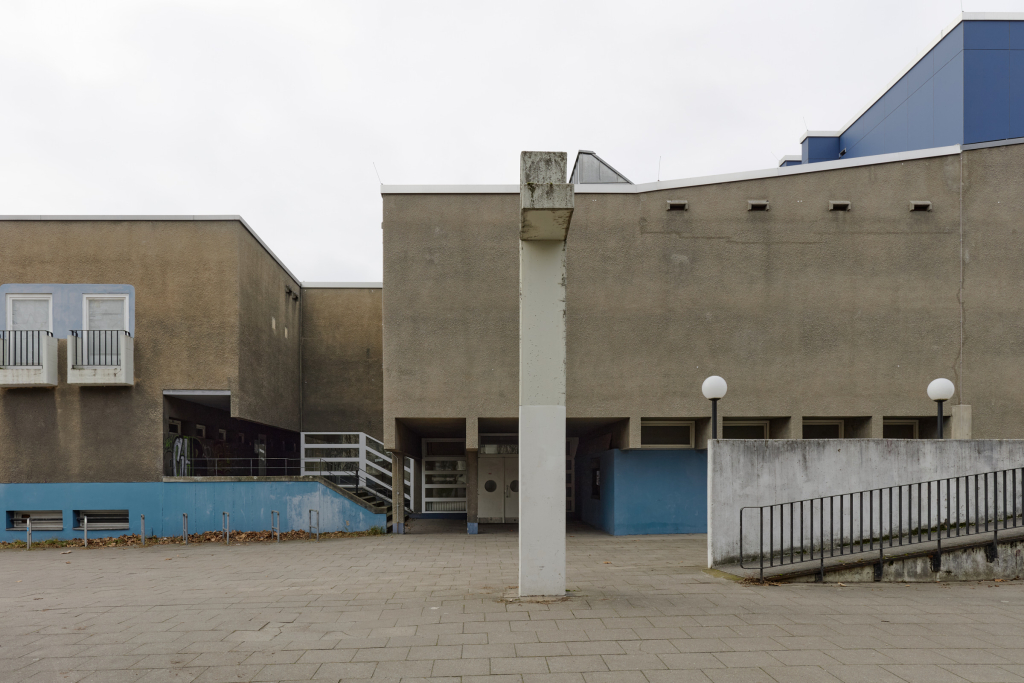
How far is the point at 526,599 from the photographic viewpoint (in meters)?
8.12

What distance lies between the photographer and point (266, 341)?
1995 cm

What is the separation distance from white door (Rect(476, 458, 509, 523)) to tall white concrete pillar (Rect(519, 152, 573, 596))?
12.7m

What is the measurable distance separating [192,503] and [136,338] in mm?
4377

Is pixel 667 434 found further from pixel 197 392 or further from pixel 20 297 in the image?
pixel 20 297

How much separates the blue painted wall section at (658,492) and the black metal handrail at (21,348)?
14.3 meters

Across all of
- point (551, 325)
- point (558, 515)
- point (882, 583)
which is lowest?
point (882, 583)

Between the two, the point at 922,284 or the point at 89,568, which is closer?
the point at 89,568

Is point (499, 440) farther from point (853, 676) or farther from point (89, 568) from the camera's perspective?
point (853, 676)

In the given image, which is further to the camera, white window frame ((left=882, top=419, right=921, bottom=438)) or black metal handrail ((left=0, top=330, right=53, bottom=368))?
black metal handrail ((left=0, top=330, right=53, bottom=368))

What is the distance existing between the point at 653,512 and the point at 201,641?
1182cm

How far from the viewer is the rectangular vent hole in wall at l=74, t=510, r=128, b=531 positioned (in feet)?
55.5

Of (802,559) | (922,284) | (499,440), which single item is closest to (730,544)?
(802,559)

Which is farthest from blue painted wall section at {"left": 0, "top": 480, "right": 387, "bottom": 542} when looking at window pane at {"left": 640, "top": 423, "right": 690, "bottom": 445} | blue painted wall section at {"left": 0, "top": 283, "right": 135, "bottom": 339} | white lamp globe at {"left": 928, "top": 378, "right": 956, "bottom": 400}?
white lamp globe at {"left": 928, "top": 378, "right": 956, "bottom": 400}

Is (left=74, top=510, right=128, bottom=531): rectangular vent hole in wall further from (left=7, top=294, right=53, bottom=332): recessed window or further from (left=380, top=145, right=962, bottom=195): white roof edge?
(left=380, top=145, right=962, bottom=195): white roof edge
